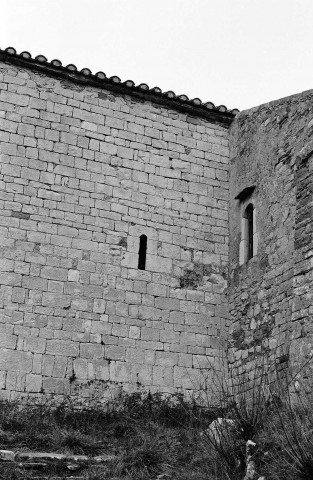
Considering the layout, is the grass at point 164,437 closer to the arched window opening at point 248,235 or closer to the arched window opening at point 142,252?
the arched window opening at point 142,252

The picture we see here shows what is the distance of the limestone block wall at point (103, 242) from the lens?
10125 millimetres

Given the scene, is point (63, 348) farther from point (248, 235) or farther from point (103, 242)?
point (248, 235)

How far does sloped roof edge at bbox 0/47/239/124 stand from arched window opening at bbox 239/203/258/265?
1931 mm

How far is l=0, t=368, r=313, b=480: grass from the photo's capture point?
6570 millimetres

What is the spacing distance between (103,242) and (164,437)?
3387 mm

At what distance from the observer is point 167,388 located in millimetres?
10586

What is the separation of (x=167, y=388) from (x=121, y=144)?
392 centimetres

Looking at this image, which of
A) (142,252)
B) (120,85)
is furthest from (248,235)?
(120,85)

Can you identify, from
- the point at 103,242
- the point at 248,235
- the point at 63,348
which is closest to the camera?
the point at 63,348

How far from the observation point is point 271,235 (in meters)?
10.7

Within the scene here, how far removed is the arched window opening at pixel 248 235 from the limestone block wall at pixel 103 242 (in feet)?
1.40

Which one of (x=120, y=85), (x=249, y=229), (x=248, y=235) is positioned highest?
(x=120, y=85)

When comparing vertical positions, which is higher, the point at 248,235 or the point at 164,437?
the point at 248,235

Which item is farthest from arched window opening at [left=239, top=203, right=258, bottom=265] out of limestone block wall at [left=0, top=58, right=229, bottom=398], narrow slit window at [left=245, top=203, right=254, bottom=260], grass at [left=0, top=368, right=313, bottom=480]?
grass at [left=0, top=368, right=313, bottom=480]
